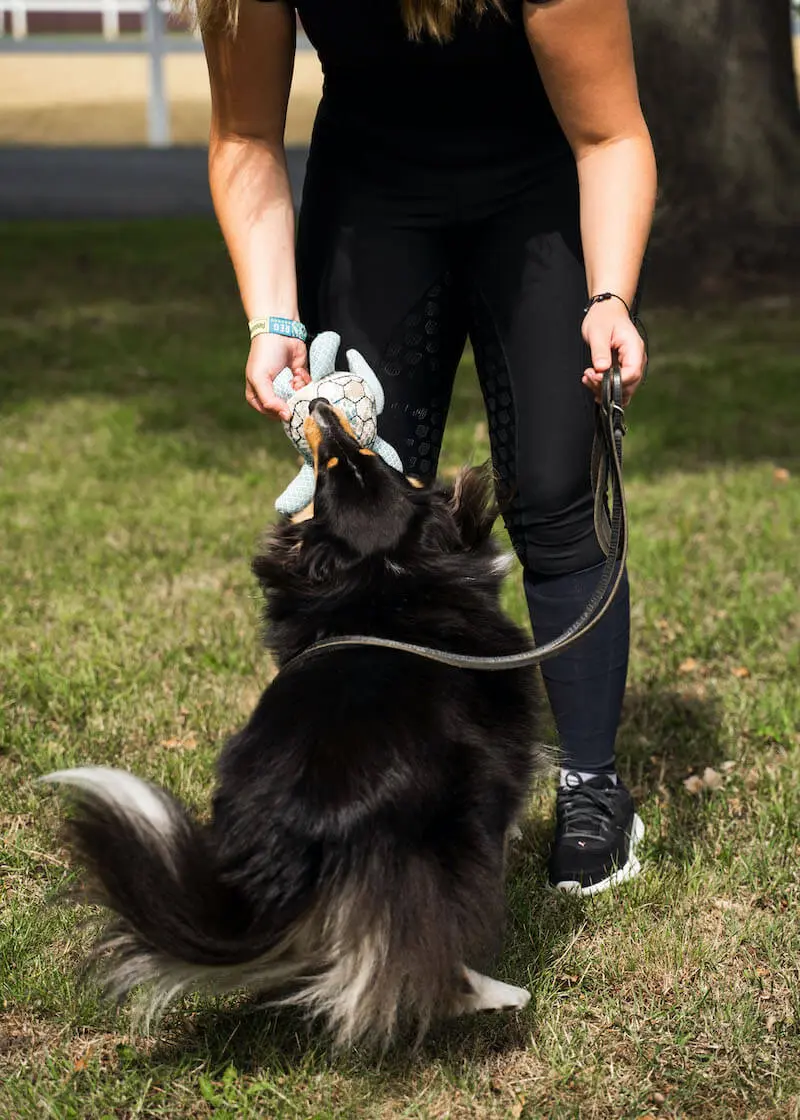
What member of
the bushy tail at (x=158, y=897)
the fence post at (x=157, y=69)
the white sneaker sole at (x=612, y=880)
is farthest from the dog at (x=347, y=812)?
the fence post at (x=157, y=69)

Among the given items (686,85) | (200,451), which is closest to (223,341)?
(200,451)

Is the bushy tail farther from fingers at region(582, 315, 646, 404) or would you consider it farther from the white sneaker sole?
fingers at region(582, 315, 646, 404)

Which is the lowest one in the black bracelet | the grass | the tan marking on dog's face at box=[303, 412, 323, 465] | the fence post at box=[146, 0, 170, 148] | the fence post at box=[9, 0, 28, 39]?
the fence post at box=[9, 0, 28, 39]

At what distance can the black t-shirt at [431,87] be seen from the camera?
2600 millimetres

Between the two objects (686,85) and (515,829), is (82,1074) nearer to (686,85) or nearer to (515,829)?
(515,829)

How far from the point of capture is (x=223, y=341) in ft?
30.7

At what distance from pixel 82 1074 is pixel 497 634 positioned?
1.12 meters

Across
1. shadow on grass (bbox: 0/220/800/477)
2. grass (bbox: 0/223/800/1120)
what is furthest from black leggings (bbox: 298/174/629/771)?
shadow on grass (bbox: 0/220/800/477)

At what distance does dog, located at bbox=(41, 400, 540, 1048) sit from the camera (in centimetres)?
225

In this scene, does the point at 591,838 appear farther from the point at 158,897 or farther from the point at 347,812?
the point at 158,897

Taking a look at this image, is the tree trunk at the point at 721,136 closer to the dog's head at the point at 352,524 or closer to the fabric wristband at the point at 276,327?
the fabric wristband at the point at 276,327

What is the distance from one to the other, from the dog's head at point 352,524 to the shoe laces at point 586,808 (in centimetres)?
83

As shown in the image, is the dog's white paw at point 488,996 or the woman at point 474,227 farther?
the woman at point 474,227

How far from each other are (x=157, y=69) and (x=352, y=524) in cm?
1727
